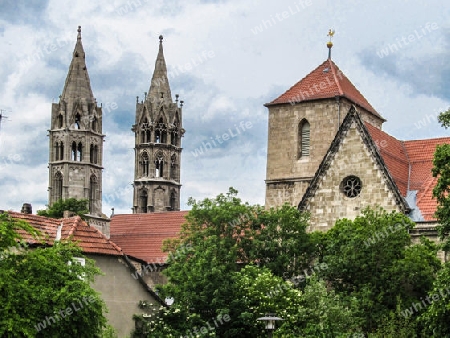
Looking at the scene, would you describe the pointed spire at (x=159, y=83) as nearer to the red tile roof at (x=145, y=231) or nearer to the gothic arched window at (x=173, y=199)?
the gothic arched window at (x=173, y=199)

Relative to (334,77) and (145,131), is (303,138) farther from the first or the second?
(145,131)

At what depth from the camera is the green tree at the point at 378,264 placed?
40.2 m

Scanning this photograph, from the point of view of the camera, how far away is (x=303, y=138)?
5641 centimetres

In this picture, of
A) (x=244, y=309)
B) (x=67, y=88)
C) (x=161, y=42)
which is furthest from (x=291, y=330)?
(x=161, y=42)

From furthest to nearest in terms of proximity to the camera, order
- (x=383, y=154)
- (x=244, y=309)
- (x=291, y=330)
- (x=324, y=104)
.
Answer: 1. (x=324, y=104)
2. (x=383, y=154)
3. (x=244, y=309)
4. (x=291, y=330)

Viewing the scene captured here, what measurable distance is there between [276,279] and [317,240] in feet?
12.4

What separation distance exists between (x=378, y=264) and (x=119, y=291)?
1042 cm

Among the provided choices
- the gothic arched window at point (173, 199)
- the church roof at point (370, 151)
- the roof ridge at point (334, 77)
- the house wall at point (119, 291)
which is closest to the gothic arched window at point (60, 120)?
the gothic arched window at point (173, 199)

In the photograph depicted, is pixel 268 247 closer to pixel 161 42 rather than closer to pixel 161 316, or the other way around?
pixel 161 316

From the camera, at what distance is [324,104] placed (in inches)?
2186

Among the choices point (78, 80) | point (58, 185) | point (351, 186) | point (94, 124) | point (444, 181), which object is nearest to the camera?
point (444, 181)

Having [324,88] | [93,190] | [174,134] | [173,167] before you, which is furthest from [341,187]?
[174,134]

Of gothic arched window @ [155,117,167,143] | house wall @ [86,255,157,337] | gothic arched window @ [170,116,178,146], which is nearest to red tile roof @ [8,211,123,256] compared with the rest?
house wall @ [86,255,157,337]

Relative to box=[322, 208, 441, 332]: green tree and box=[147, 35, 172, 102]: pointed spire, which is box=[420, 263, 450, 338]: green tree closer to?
box=[322, 208, 441, 332]: green tree
